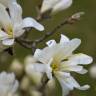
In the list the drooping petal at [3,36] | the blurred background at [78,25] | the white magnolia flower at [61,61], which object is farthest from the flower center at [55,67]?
the blurred background at [78,25]

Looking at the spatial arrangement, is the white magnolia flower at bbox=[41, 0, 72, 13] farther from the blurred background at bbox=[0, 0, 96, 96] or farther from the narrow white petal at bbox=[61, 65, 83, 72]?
the blurred background at bbox=[0, 0, 96, 96]

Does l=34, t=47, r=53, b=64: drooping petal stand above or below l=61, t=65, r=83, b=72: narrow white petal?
above

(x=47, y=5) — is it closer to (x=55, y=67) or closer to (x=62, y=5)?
(x=62, y=5)

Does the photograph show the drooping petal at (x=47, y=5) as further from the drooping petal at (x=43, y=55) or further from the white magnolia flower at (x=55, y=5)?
the drooping petal at (x=43, y=55)

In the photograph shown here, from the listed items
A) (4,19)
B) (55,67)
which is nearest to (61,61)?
(55,67)

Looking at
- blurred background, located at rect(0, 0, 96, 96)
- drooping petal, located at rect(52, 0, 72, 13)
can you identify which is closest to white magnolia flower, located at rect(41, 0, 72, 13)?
drooping petal, located at rect(52, 0, 72, 13)

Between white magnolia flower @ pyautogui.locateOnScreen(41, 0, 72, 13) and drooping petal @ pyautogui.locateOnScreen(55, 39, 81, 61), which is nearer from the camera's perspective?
drooping petal @ pyautogui.locateOnScreen(55, 39, 81, 61)
